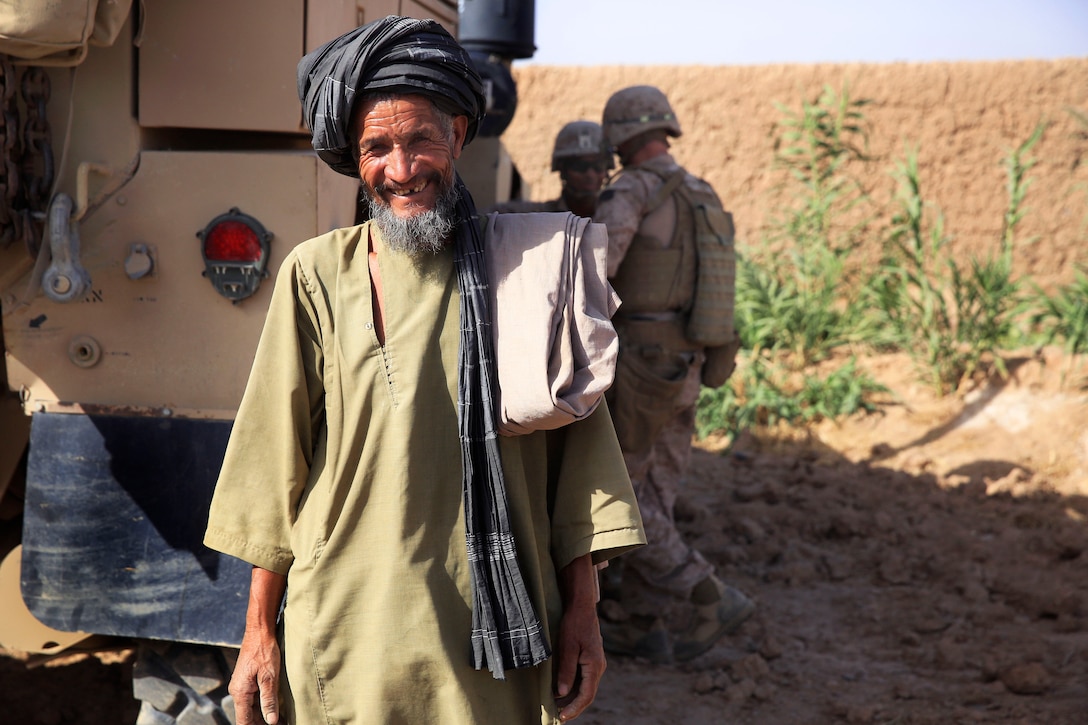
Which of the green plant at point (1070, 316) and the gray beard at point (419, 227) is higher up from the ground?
the gray beard at point (419, 227)

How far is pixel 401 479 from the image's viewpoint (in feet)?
5.33

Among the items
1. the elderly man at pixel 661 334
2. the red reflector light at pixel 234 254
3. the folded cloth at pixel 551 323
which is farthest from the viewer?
the elderly man at pixel 661 334

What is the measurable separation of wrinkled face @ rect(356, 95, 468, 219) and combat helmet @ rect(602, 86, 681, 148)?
2.19 meters

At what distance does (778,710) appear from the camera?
3320 mm

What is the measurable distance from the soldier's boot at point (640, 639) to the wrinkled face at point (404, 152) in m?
2.48

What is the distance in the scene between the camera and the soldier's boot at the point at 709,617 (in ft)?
12.4

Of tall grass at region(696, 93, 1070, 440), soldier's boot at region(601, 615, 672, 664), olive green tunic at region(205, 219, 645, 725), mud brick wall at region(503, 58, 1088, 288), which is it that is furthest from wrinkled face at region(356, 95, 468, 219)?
mud brick wall at region(503, 58, 1088, 288)

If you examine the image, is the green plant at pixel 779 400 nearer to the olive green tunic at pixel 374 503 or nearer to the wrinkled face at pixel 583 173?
the wrinkled face at pixel 583 173

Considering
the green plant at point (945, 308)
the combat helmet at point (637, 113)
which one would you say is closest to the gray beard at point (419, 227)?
the combat helmet at point (637, 113)

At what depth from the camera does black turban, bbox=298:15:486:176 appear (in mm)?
1635

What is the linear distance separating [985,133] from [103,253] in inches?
340

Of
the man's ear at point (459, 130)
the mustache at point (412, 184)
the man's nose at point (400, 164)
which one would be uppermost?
the man's ear at point (459, 130)

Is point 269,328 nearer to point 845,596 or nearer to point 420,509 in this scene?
point 420,509

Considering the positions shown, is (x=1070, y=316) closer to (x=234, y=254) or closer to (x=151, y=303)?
(x=234, y=254)
